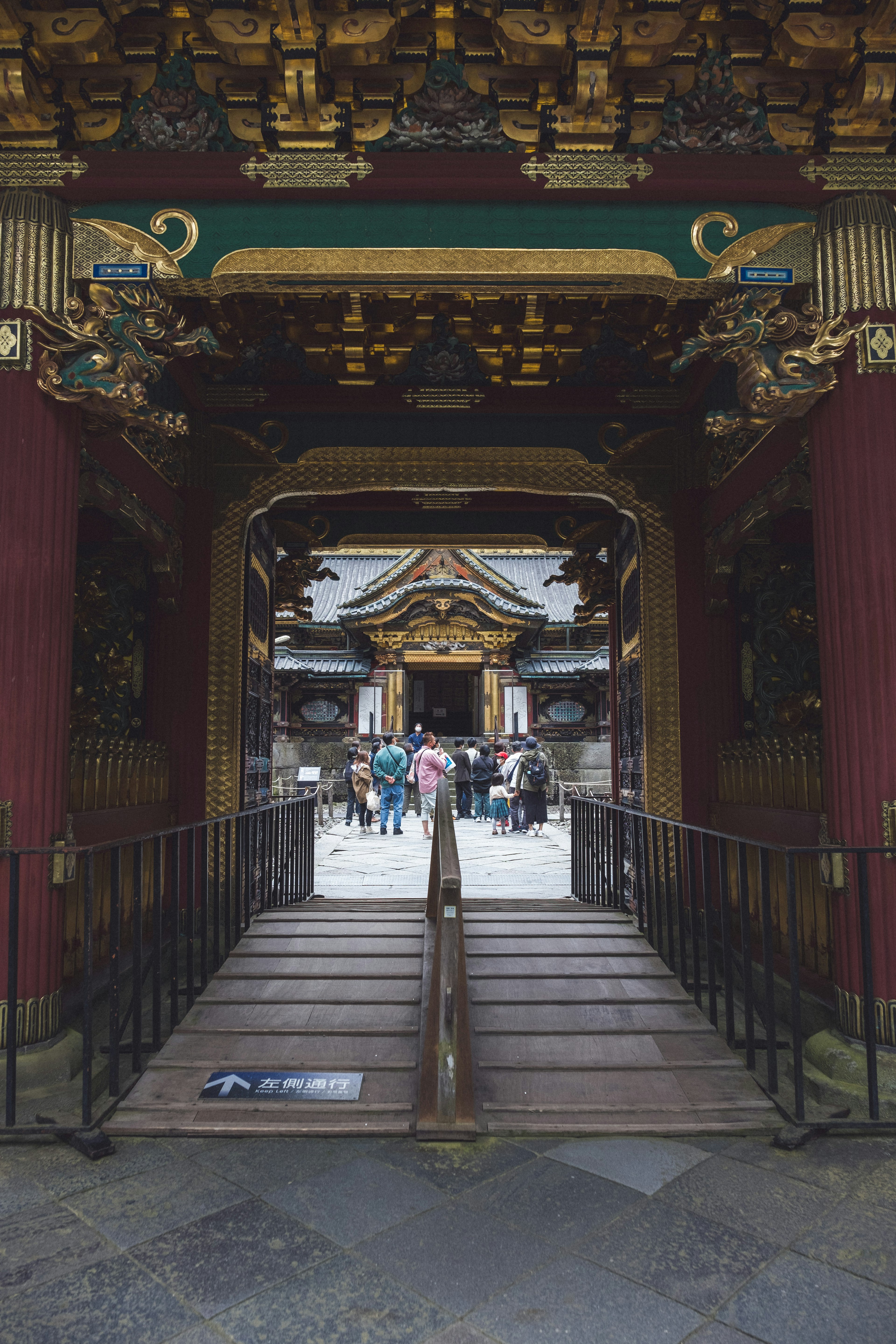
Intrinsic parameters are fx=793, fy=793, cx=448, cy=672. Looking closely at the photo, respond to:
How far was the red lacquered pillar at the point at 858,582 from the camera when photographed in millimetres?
3531

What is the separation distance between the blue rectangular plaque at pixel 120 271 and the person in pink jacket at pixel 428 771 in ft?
27.1

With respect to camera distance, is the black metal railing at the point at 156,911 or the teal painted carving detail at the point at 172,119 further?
the teal painted carving detail at the point at 172,119

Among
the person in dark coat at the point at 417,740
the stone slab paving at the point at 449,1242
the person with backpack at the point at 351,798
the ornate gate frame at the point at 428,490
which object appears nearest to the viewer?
the stone slab paving at the point at 449,1242

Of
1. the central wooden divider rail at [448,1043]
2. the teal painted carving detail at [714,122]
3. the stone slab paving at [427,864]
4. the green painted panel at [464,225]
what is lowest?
the stone slab paving at [427,864]

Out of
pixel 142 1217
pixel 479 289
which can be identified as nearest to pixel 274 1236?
pixel 142 1217

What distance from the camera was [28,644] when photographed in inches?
144

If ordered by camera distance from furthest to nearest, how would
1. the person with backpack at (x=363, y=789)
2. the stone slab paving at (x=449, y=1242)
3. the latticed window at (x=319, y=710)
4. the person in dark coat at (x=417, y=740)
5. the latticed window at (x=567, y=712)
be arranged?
the latticed window at (x=567, y=712)
the latticed window at (x=319, y=710)
the person in dark coat at (x=417, y=740)
the person with backpack at (x=363, y=789)
the stone slab paving at (x=449, y=1242)

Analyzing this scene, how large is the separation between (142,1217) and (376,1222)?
742 millimetres

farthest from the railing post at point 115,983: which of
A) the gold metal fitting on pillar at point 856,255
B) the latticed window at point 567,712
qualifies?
the latticed window at point 567,712

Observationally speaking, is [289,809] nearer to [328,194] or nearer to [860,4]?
[328,194]

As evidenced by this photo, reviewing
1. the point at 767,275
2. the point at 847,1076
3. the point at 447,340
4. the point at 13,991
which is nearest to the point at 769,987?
the point at 847,1076

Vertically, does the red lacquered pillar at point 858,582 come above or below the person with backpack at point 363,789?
above

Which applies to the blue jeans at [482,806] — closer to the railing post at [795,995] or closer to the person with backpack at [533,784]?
the person with backpack at [533,784]

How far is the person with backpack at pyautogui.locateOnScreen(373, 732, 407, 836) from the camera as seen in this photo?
12938 mm
